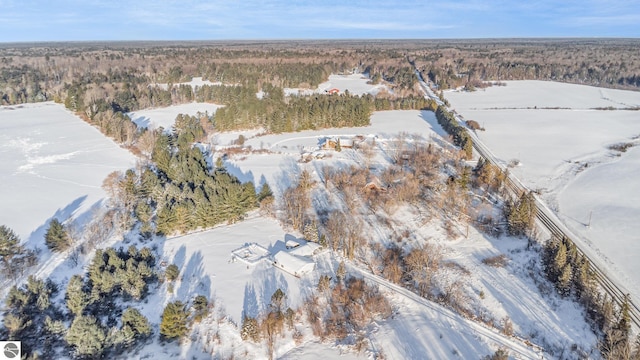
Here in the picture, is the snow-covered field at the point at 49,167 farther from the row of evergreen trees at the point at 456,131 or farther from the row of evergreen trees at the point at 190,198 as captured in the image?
the row of evergreen trees at the point at 456,131

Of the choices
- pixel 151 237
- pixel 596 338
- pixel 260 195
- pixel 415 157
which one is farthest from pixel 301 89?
pixel 596 338

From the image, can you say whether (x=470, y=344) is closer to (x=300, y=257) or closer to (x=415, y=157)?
(x=300, y=257)

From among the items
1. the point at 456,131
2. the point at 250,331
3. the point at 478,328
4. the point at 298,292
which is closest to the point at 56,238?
the point at 250,331

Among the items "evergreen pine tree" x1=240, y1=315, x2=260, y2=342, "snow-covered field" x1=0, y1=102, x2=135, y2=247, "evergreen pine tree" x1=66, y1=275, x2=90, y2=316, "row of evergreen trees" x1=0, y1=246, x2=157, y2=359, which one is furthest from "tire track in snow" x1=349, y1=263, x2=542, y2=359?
"snow-covered field" x1=0, y1=102, x2=135, y2=247

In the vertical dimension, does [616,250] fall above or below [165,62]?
below

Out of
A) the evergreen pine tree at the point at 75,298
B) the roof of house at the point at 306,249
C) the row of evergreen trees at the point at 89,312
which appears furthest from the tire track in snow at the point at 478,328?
the evergreen pine tree at the point at 75,298

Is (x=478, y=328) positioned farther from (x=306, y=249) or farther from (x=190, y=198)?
(x=190, y=198)
